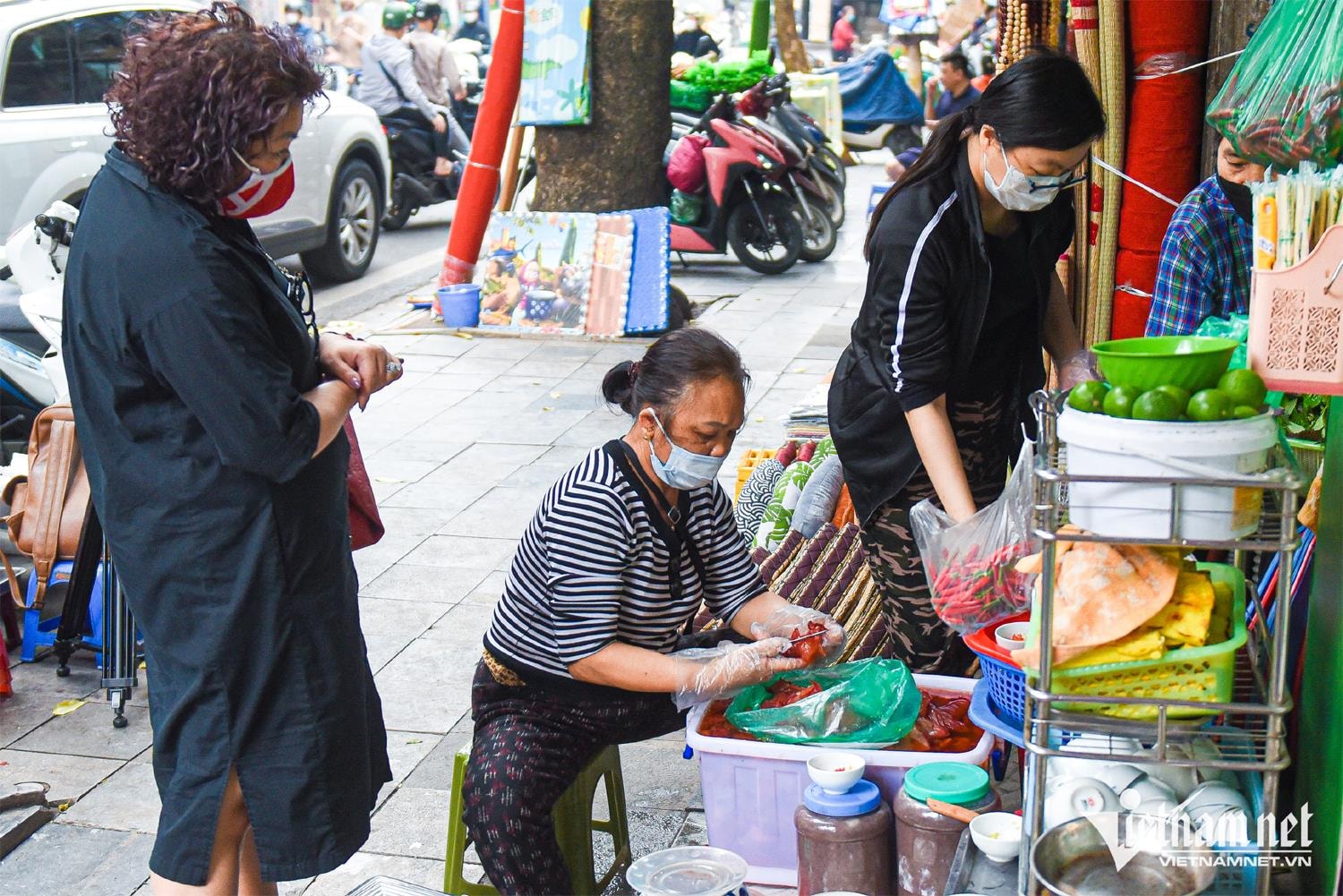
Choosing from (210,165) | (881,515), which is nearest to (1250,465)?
(881,515)

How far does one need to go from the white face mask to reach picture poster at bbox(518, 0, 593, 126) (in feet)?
19.0

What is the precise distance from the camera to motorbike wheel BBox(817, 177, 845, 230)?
9.62m

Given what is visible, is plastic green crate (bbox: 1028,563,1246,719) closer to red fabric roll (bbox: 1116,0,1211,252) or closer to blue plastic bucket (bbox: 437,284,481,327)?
red fabric roll (bbox: 1116,0,1211,252)

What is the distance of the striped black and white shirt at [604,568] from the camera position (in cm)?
252

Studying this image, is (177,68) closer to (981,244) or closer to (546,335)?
(981,244)

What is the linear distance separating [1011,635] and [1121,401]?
0.68 m

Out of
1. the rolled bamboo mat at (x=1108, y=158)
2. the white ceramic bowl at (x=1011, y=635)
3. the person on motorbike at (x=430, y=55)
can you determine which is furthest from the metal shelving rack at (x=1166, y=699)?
the person on motorbike at (x=430, y=55)

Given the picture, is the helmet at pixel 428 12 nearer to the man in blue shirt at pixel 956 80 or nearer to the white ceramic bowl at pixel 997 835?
the man in blue shirt at pixel 956 80

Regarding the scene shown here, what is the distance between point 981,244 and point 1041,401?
76 centimetres

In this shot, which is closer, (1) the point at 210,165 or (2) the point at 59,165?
(1) the point at 210,165

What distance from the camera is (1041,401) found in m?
1.92

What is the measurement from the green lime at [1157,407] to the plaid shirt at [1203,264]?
5.72 feet

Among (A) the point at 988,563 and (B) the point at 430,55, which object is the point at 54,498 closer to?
(A) the point at 988,563

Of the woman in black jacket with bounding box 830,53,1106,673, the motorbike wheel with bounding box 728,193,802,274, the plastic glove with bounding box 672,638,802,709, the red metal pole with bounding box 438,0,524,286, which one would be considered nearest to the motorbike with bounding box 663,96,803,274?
the motorbike wheel with bounding box 728,193,802,274
